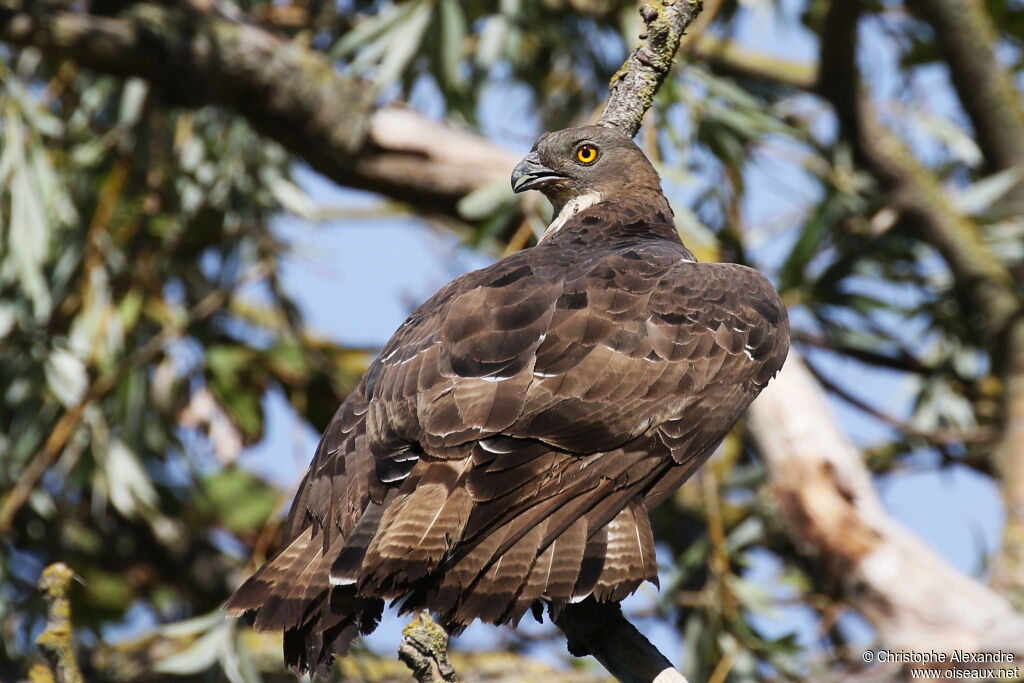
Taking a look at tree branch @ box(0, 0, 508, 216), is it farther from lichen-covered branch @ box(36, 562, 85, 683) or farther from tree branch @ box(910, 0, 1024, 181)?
lichen-covered branch @ box(36, 562, 85, 683)

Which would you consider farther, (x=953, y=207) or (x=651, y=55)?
(x=953, y=207)

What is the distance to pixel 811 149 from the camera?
744cm

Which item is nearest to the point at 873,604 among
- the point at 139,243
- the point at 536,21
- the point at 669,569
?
the point at 669,569

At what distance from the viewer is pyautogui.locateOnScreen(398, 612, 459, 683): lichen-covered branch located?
8.53ft

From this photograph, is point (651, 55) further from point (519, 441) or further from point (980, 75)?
point (980, 75)

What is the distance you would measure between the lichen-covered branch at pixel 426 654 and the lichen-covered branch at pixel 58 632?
648 mm

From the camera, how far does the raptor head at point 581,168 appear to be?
485 centimetres

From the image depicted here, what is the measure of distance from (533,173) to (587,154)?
21cm

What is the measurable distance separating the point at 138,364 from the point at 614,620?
388cm

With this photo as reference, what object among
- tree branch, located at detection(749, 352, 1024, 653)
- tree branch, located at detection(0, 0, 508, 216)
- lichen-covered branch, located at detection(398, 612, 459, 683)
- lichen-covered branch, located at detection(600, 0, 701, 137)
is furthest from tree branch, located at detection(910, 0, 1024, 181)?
lichen-covered branch, located at detection(398, 612, 459, 683)

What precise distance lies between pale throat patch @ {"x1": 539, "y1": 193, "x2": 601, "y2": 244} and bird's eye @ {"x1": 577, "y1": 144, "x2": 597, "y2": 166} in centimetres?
13

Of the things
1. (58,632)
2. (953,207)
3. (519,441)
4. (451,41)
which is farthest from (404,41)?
(58,632)

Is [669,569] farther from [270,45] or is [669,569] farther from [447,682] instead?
[447,682]

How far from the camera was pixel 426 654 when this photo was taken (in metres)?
2.62
